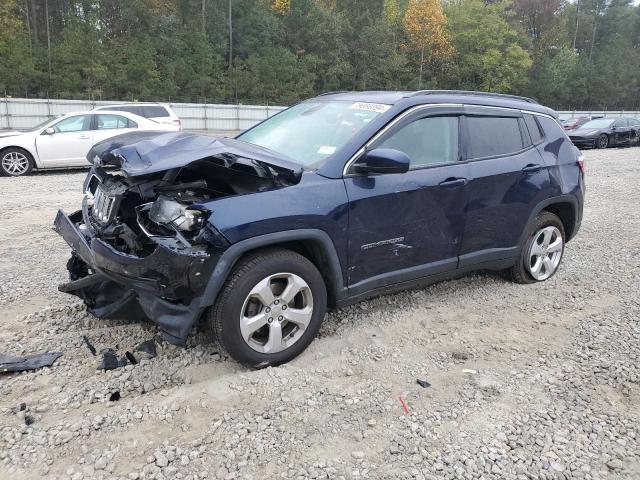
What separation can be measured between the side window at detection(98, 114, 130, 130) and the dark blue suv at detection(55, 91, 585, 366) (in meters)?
9.06

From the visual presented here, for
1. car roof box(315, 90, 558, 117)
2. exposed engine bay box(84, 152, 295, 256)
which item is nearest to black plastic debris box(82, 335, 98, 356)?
exposed engine bay box(84, 152, 295, 256)

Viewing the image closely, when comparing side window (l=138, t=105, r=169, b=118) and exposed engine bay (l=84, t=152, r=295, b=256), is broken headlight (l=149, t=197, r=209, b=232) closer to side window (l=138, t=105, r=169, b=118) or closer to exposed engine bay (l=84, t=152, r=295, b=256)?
exposed engine bay (l=84, t=152, r=295, b=256)

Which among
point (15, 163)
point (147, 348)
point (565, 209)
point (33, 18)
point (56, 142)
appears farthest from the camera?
point (33, 18)

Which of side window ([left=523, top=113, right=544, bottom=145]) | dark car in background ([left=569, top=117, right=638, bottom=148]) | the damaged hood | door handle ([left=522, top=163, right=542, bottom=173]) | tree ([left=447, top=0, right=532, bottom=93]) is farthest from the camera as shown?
tree ([left=447, top=0, right=532, bottom=93])

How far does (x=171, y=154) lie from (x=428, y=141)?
6.58 feet

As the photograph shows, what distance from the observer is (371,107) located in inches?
161

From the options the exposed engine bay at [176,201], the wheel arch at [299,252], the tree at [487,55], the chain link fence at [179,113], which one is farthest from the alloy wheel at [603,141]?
the tree at [487,55]

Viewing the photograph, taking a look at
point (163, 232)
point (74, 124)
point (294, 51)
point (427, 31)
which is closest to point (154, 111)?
point (74, 124)

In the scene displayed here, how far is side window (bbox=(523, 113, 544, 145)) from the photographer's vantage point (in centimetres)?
493

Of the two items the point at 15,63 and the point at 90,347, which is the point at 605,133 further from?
the point at 15,63

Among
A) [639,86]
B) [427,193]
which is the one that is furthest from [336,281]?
[639,86]

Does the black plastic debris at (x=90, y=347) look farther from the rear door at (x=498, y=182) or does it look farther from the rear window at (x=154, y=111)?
the rear window at (x=154, y=111)

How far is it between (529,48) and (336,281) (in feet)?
240

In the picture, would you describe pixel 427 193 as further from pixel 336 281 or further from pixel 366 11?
pixel 366 11
